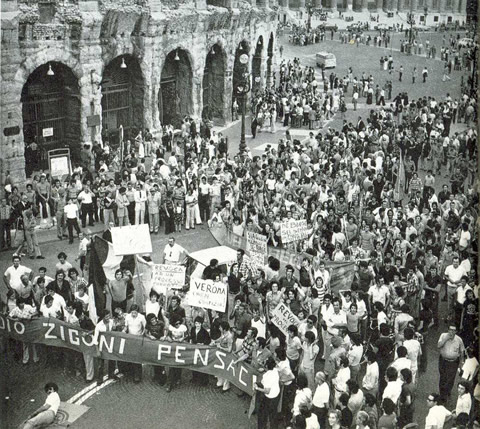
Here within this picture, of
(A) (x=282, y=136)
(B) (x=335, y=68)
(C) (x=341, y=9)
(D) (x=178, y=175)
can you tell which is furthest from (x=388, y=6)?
(D) (x=178, y=175)

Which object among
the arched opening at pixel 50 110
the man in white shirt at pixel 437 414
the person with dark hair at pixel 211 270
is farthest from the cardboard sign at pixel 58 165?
the man in white shirt at pixel 437 414

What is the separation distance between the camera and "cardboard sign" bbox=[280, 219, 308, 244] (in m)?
17.3

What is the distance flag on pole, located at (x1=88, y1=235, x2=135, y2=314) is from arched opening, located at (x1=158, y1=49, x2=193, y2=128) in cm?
1905

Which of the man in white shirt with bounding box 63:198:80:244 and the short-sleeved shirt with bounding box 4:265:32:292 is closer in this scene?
the short-sleeved shirt with bounding box 4:265:32:292

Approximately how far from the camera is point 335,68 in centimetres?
5594

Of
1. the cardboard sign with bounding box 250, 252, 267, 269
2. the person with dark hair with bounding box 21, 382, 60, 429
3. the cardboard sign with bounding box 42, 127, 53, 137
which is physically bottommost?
the person with dark hair with bounding box 21, 382, 60, 429

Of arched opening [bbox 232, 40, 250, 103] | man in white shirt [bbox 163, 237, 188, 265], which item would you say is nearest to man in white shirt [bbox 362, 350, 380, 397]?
man in white shirt [bbox 163, 237, 188, 265]

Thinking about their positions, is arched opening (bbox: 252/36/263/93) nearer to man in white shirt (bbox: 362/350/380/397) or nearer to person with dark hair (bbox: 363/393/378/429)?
man in white shirt (bbox: 362/350/380/397)

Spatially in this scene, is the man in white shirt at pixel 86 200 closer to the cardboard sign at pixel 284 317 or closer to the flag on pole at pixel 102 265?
the flag on pole at pixel 102 265

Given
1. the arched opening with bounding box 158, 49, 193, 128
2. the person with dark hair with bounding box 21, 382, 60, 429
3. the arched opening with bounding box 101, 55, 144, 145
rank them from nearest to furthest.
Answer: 1. the person with dark hair with bounding box 21, 382, 60, 429
2. the arched opening with bounding box 101, 55, 144, 145
3. the arched opening with bounding box 158, 49, 193, 128

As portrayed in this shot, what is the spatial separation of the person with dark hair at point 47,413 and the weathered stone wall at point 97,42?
43.7 ft

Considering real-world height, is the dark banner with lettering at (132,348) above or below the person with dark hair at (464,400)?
below

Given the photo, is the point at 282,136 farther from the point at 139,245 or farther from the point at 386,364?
the point at 386,364

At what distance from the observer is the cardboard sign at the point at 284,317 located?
1264 cm
